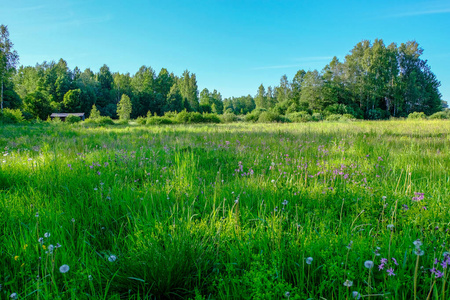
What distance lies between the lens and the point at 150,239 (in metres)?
1.61

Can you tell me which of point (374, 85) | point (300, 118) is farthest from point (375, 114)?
point (300, 118)

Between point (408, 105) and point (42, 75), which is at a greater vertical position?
point (42, 75)

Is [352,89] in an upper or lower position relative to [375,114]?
upper

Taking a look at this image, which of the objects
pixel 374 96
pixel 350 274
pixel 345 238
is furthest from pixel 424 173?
pixel 374 96

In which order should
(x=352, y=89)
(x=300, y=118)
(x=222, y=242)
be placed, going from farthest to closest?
1. (x=352, y=89)
2. (x=300, y=118)
3. (x=222, y=242)

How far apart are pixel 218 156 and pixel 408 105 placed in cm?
6490

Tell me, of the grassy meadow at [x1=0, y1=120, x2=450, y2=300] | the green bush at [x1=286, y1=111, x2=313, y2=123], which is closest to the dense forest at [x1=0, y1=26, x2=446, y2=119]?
the green bush at [x1=286, y1=111, x2=313, y2=123]

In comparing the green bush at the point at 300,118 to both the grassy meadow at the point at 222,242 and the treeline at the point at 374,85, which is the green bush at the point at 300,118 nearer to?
the treeline at the point at 374,85

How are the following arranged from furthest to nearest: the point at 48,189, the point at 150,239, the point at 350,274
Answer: the point at 48,189, the point at 150,239, the point at 350,274

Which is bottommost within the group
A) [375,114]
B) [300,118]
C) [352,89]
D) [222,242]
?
[222,242]

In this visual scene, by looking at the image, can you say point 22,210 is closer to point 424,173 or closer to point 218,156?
point 218,156

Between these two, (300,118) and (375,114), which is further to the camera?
(375,114)

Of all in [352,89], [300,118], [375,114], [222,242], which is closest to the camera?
[222,242]

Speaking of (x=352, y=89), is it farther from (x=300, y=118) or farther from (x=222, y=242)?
(x=222, y=242)
